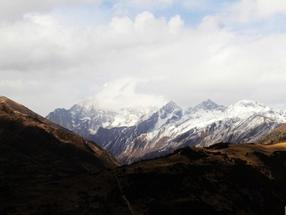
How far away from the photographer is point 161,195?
654 feet

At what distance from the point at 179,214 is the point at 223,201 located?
20319mm

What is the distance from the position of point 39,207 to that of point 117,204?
27.5m

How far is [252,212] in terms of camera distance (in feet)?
650

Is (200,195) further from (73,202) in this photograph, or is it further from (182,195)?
(73,202)

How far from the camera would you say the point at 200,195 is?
652 feet

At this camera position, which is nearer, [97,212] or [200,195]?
[97,212]

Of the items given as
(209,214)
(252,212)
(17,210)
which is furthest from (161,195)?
(17,210)

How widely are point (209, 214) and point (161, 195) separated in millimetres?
20381

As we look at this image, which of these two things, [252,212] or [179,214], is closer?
[179,214]

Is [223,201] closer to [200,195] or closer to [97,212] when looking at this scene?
[200,195]

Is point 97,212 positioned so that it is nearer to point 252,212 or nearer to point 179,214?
point 179,214

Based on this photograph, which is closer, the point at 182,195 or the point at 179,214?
the point at 179,214

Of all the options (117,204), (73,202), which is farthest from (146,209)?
(73,202)

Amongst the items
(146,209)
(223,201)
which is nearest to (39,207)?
(146,209)
